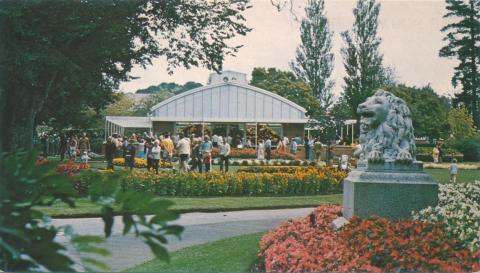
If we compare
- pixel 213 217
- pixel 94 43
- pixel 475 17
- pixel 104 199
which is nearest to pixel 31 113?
pixel 94 43

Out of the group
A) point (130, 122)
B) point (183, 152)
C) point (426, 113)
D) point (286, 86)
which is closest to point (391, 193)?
point (183, 152)

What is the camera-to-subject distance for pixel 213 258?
7738 millimetres

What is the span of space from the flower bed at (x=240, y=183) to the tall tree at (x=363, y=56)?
28965 mm

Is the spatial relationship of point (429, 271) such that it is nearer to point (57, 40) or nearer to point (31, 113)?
point (57, 40)

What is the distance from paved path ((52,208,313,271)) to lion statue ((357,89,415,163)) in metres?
3.16

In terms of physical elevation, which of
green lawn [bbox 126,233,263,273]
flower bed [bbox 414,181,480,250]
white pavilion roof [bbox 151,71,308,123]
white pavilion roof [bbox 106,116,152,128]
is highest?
white pavilion roof [bbox 151,71,308,123]

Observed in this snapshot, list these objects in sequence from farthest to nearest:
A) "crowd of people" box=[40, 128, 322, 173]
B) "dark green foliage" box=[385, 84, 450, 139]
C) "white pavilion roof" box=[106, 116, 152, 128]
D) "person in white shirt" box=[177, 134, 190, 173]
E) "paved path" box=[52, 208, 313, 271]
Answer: "dark green foliage" box=[385, 84, 450, 139] → "white pavilion roof" box=[106, 116, 152, 128] → "crowd of people" box=[40, 128, 322, 173] → "person in white shirt" box=[177, 134, 190, 173] → "paved path" box=[52, 208, 313, 271]

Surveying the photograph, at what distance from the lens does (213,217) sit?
43.2 ft

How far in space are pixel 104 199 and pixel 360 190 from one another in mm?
7076

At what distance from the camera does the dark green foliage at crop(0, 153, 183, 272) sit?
4.54 ft

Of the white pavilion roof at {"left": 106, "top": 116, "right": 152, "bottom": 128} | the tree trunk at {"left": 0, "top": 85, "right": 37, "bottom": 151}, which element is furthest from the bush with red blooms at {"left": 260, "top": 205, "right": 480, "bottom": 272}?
the white pavilion roof at {"left": 106, "top": 116, "right": 152, "bottom": 128}

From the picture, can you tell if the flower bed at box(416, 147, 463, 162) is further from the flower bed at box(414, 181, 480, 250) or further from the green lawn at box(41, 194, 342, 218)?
the flower bed at box(414, 181, 480, 250)

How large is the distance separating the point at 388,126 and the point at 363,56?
41886mm

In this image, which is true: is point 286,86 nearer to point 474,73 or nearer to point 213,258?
point 474,73
